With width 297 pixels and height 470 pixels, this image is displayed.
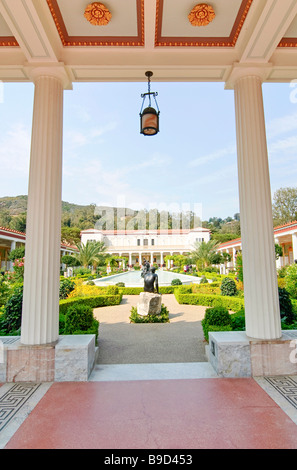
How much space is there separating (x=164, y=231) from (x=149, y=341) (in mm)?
49895

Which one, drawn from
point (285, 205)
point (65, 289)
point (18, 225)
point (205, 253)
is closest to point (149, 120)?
point (65, 289)

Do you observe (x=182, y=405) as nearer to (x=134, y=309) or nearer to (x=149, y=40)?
(x=149, y=40)

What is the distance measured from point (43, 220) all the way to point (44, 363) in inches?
63.7

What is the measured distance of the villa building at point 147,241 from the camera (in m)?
52.2

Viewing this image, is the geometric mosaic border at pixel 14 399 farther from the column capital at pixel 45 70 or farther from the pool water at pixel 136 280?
the pool water at pixel 136 280

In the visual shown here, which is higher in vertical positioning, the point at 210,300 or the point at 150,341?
the point at 210,300

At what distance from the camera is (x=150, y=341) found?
17.4 ft

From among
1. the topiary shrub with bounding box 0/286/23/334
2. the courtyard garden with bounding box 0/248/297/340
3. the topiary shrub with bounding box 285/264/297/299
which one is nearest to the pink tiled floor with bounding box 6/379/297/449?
the courtyard garden with bounding box 0/248/297/340

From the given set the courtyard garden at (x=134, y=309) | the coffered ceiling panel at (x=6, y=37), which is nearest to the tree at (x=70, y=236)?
the courtyard garden at (x=134, y=309)

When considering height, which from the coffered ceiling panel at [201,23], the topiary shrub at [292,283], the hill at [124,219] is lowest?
the topiary shrub at [292,283]

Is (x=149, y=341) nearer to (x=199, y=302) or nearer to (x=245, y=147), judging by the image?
(x=245, y=147)

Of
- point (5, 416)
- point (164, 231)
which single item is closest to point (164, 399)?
point (5, 416)

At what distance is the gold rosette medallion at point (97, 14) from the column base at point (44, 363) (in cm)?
354

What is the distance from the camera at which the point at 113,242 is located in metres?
55.4
